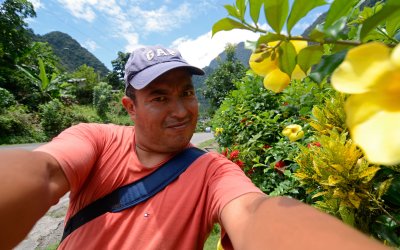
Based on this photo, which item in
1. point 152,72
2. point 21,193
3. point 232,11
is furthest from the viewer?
point 152,72

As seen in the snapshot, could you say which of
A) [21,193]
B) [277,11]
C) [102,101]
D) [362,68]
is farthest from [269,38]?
[102,101]

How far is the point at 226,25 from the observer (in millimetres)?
464

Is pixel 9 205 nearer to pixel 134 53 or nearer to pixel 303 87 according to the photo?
pixel 134 53

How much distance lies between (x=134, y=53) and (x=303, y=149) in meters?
0.84

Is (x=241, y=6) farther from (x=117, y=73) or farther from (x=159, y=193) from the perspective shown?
(x=117, y=73)

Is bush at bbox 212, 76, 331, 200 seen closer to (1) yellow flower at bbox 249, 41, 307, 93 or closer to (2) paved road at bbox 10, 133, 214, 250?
(1) yellow flower at bbox 249, 41, 307, 93

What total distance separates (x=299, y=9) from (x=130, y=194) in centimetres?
89

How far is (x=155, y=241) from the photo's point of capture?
1.01m

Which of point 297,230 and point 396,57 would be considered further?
point 297,230

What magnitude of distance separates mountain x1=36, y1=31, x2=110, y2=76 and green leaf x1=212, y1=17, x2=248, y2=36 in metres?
50.6

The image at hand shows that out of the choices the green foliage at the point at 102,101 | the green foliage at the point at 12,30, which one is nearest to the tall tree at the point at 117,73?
the green foliage at the point at 102,101

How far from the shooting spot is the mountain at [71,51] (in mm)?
48062

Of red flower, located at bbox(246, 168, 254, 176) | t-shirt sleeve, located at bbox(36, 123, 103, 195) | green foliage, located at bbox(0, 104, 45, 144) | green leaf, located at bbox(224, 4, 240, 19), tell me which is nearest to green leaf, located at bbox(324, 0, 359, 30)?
green leaf, located at bbox(224, 4, 240, 19)

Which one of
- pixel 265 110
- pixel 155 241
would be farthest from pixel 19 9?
pixel 155 241
